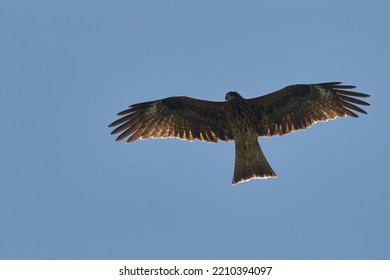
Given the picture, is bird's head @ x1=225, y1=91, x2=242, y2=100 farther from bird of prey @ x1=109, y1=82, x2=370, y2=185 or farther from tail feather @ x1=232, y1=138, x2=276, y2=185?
tail feather @ x1=232, y1=138, x2=276, y2=185

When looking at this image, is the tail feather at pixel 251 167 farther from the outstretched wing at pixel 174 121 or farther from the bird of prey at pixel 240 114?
the outstretched wing at pixel 174 121

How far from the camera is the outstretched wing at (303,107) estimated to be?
16172mm

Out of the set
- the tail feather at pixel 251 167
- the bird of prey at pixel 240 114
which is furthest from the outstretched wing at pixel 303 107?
the tail feather at pixel 251 167

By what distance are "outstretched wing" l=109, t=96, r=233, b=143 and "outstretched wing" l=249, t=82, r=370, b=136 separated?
92 centimetres

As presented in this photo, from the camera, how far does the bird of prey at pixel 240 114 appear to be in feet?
52.5

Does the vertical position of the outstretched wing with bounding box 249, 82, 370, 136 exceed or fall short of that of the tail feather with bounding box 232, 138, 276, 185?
it exceeds it

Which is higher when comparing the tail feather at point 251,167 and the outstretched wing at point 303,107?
the outstretched wing at point 303,107

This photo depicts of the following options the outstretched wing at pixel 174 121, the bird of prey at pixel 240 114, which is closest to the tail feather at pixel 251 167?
the bird of prey at pixel 240 114

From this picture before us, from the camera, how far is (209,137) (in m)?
16.4

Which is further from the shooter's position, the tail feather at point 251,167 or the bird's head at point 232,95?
the bird's head at point 232,95

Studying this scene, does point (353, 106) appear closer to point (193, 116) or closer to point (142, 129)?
point (193, 116)

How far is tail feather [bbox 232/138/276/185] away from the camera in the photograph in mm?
15664

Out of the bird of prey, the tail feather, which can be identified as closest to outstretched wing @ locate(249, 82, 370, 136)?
the bird of prey

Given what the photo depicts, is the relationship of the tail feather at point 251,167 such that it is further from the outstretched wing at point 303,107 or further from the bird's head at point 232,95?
the bird's head at point 232,95
